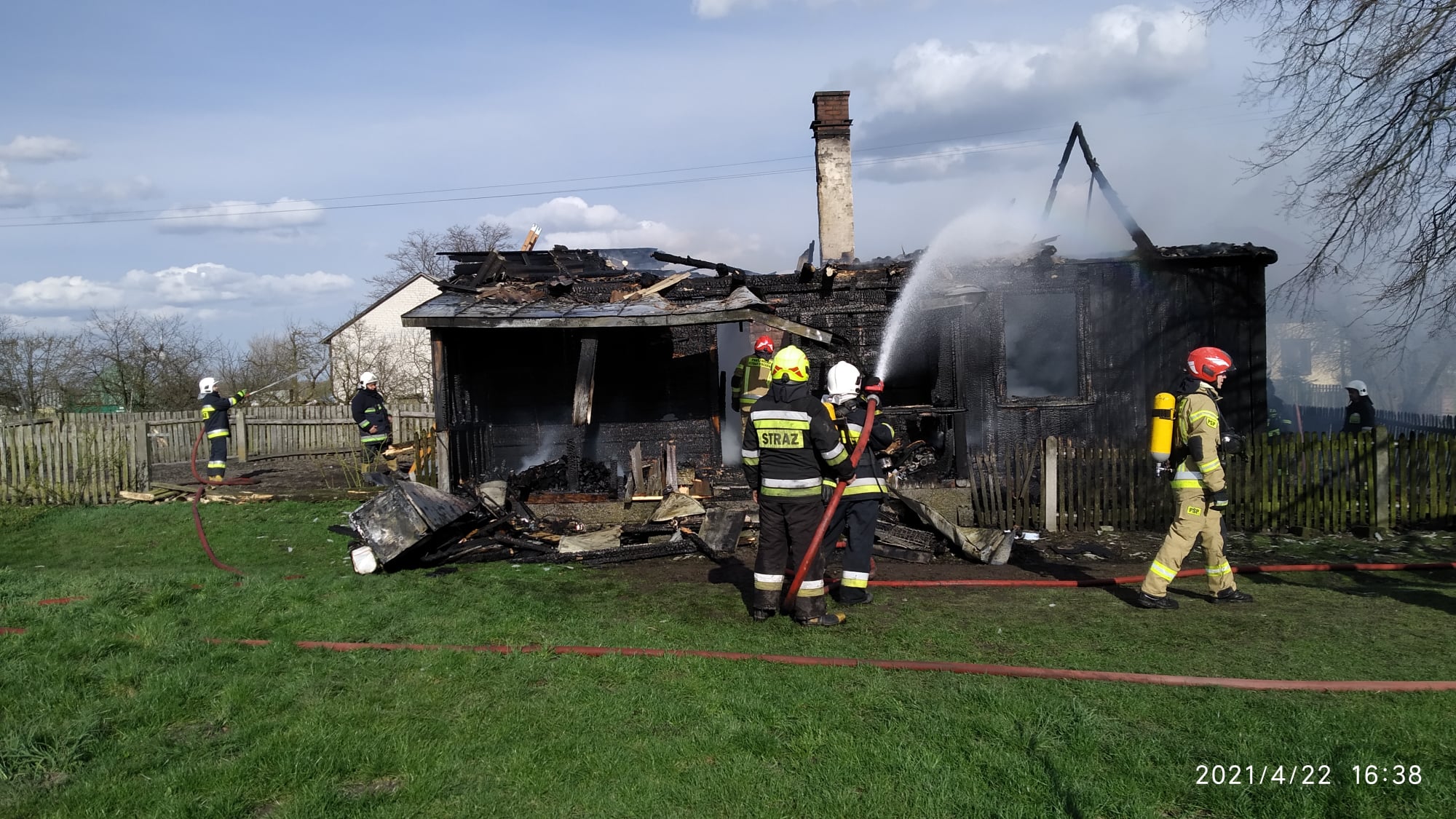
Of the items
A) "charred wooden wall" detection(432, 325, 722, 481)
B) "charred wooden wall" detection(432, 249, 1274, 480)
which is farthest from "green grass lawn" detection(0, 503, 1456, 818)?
"charred wooden wall" detection(432, 325, 722, 481)

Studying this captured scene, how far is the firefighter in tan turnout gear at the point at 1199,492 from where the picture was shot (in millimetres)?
6586

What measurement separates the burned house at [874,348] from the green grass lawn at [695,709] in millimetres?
4871

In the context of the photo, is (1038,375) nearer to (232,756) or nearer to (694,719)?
(694,719)

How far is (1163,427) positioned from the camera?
6738 millimetres

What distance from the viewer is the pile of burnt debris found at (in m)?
8.38

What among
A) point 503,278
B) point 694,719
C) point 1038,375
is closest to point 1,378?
point 503,278

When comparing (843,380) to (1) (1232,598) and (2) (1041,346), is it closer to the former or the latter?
(1) (1232,598)

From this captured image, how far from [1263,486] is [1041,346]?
4.35 meters

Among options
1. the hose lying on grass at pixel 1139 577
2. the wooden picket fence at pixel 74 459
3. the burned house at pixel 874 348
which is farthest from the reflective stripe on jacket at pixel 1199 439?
the wooden picket fence at pixel 74 459

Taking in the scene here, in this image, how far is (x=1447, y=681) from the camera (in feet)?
15.1

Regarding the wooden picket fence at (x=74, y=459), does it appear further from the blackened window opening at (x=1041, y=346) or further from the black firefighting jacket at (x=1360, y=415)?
the black firefighting jacket at (x=1360, y=415)

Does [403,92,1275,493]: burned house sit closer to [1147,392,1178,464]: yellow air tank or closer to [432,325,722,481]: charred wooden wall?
[432,325,722,481]: charred wooden wall

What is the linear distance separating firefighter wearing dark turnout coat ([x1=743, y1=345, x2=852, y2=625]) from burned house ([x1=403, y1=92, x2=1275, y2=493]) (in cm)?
472
